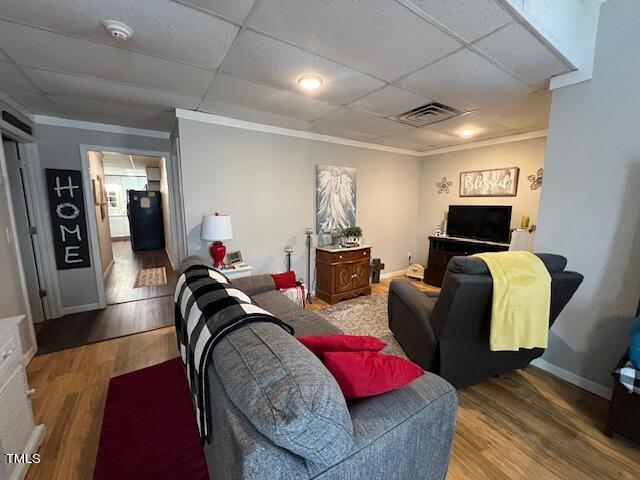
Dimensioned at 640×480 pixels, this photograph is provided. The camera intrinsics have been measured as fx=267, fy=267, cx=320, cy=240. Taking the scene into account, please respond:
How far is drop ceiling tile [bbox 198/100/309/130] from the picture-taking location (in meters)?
2.68

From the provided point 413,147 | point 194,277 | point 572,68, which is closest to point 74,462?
point 194,277

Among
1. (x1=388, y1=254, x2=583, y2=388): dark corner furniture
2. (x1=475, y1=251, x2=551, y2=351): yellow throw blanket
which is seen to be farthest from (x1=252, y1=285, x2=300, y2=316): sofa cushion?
Answer: (x1=475, y1=251, x2=551, y2=351): yellow throw blanket

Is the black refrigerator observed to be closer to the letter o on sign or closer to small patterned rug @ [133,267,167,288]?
small patterned rug @ [133,267,167,288]

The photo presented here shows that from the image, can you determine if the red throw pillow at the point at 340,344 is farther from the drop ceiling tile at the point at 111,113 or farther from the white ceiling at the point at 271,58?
the drop ceiling tile at the point at 111,113

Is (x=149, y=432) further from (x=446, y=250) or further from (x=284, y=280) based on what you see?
(x=446, y=250)

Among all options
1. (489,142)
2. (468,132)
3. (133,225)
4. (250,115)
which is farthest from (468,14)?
(133,225)

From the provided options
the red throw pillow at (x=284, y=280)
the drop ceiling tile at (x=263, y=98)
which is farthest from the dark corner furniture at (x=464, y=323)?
the drop ceiling tile at (x=263, y=98)

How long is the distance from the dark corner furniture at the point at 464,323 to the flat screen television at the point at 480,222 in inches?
88.9

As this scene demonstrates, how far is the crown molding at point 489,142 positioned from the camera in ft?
11.5

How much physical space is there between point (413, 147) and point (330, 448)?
4.69 metres

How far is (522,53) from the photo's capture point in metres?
1.70

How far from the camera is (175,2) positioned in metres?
1.29

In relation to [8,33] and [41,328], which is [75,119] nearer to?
[8,33]

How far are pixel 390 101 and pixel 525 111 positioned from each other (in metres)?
1.49
